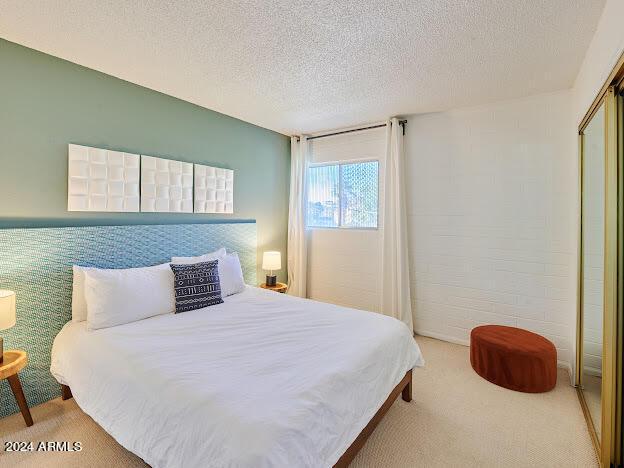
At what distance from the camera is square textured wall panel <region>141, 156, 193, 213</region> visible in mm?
2764

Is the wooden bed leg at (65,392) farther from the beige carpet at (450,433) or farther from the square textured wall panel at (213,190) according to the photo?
the square textured wall panel at (213,190)

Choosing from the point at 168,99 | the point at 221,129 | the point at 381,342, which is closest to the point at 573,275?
the point at 381,342

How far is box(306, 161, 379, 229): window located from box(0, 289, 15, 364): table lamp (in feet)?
10.2

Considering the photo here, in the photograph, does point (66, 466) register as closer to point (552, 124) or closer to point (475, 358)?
point (475, 358)

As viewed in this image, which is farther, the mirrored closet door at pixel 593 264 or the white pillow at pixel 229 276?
the white pillow at pixel 229 276

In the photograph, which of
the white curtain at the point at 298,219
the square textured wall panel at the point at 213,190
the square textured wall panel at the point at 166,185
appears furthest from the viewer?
the white curtain at the point at 298,219

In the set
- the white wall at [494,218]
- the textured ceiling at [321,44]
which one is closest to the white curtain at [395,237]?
the white wall at [494,218]

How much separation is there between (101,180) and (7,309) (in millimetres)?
1123

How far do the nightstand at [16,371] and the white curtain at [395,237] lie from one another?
3198 mm

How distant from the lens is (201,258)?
2.95 meters

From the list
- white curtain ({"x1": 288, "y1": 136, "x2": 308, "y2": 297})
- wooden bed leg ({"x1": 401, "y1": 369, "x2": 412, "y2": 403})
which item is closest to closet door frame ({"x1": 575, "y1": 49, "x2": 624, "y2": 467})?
wooden bed leg ({"x1": 401, "y1": 369, "x2": 412, "y2": 403})

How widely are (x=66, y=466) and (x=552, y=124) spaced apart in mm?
4363

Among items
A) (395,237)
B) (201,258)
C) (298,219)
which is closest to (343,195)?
(298,219)

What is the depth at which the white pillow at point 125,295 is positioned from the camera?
212 centimetres
